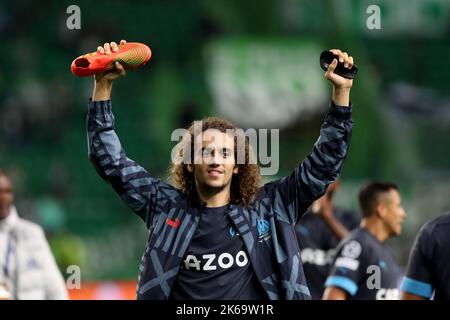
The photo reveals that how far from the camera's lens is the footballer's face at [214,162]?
16.2 feet

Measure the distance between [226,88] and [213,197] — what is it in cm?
1222

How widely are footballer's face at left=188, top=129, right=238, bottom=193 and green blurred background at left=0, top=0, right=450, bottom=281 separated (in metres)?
11.0

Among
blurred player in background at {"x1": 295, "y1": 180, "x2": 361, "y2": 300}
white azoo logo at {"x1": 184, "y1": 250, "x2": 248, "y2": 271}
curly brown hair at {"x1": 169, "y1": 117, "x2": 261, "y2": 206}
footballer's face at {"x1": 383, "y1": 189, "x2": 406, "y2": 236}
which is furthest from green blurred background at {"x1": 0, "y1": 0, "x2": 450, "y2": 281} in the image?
white azoo logo at {"x1": 184, "y1": 250, "x2": 248, "y2": 271}

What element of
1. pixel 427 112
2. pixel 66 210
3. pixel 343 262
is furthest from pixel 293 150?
pixel 343 262

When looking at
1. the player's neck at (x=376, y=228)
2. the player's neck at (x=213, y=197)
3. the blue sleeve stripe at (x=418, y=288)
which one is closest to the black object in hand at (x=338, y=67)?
the player's neck at (x=213, y=197)

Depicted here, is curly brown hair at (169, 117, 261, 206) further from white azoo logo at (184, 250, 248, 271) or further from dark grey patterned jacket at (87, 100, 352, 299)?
white azoo logo at (184, 250, 248, 271)

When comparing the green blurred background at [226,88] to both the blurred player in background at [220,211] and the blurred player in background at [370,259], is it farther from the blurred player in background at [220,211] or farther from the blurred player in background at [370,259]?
the blurred player in background at [220,211]

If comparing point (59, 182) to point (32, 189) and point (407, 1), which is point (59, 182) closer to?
point (32, 189)

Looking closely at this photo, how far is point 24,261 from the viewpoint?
293 inches

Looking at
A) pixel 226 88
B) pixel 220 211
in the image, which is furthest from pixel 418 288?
pixel 226 88

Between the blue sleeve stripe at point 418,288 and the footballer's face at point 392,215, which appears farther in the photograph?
the footballer's face at point 392,215

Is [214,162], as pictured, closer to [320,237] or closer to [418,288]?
[418,288]

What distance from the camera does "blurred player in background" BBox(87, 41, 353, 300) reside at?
4.80 metres

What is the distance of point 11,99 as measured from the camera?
16.5 metres
